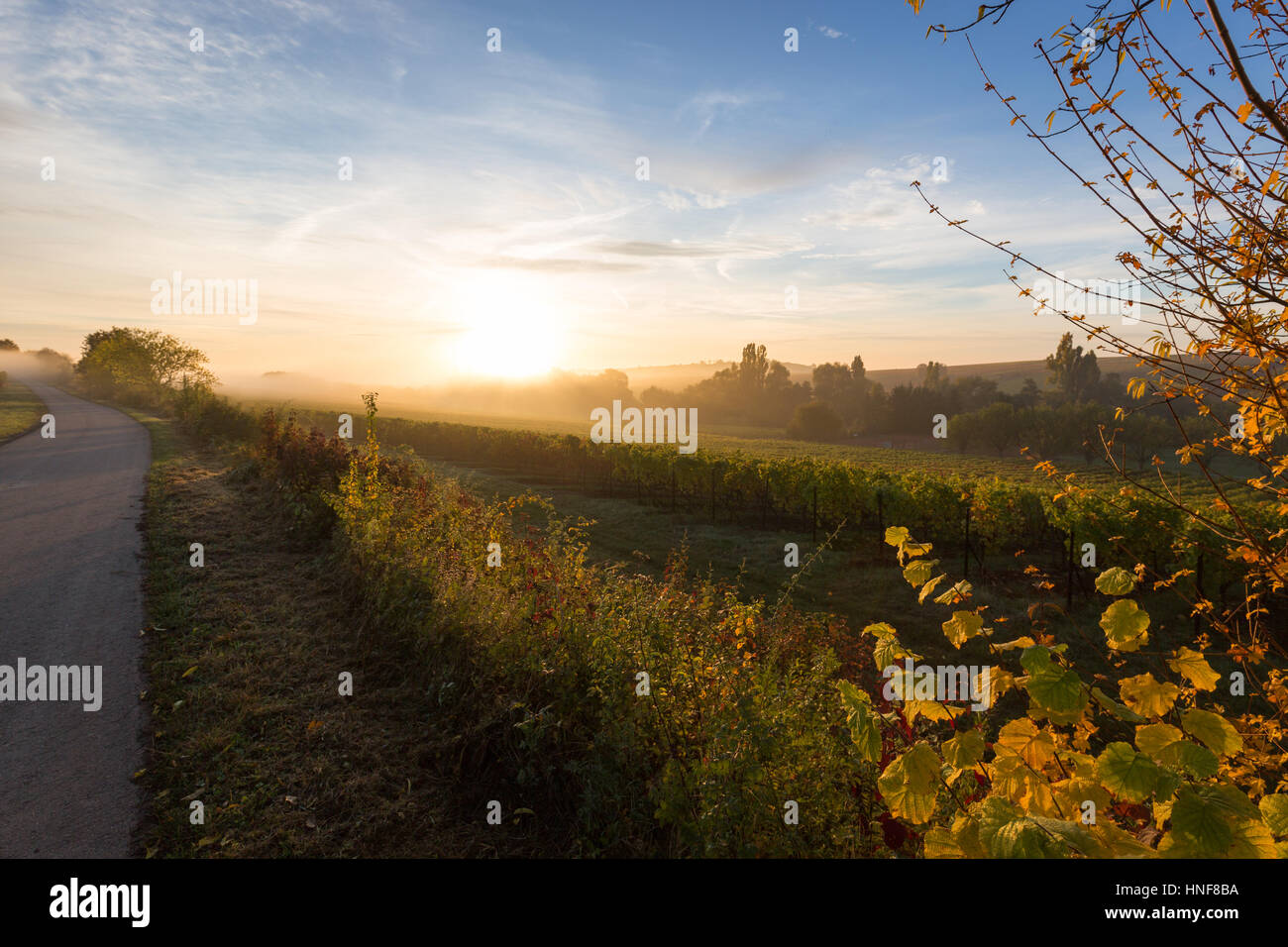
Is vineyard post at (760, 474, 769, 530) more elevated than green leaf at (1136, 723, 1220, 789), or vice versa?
green leaf at (1136, 723, 1220, 789)

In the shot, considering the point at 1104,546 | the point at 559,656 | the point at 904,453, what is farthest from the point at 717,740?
the point at 904,453

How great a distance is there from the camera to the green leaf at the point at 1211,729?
199cm

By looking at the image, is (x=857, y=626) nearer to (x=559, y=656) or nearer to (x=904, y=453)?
(x=559, y=656)

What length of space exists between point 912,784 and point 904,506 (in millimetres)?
15967

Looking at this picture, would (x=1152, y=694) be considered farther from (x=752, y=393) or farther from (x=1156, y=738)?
(x=752, y=393)

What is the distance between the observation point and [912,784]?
2.13 meters

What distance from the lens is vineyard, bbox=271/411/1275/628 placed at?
42.8 feet

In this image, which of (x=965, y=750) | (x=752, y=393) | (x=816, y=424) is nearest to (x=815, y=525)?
(x=965, y=750)

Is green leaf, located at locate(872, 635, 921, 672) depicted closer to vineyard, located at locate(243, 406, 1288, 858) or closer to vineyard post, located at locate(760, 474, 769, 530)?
vineyard, located at locate(243, 406, 1288, 858)

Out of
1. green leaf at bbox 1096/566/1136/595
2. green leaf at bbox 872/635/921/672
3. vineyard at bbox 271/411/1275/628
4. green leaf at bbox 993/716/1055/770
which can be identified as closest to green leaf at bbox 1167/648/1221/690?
green leaf at bbox 1096/566/1136/595

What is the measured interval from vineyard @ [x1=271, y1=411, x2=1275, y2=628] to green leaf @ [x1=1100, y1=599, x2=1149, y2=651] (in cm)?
647

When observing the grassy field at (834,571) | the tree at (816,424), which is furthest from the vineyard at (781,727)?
the tree at (816,424)

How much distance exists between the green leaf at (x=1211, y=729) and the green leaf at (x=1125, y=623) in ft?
0.83
